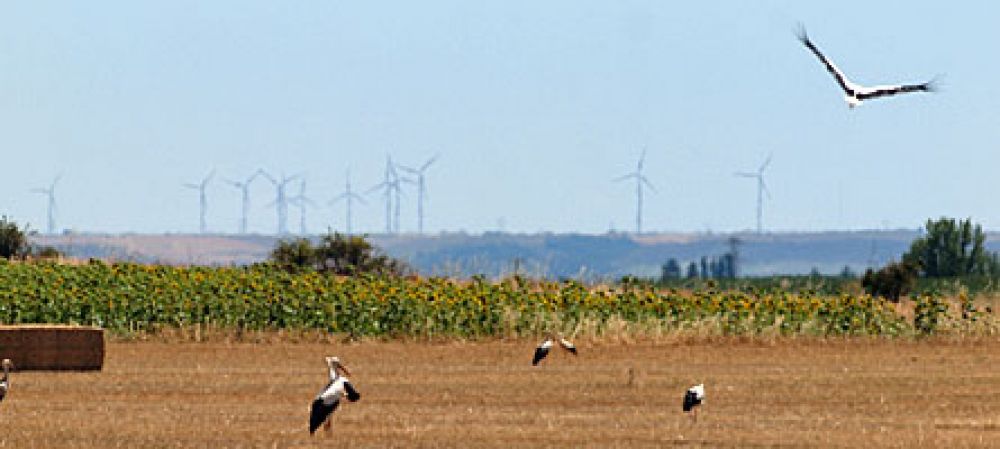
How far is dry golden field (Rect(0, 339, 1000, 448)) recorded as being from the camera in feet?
98.2

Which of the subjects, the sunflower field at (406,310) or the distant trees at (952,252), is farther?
the distant trees at (952,252)

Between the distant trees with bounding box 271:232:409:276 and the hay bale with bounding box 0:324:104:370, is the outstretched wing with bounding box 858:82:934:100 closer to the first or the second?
the hay bale with bounding box 0:324:104:370

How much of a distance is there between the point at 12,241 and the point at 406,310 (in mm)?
28449

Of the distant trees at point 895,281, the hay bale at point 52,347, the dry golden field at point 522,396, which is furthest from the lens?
the distant trees at point 895,281

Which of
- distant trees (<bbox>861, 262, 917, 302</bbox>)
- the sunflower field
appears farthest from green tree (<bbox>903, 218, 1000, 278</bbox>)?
the sunflower field

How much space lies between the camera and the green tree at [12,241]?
266ft

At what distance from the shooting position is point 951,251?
108562 millimetres

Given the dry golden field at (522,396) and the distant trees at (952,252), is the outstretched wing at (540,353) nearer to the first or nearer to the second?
the dry golden field at (522,396)

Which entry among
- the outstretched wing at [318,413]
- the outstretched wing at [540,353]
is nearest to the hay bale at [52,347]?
the outstretched wing at [540,353]

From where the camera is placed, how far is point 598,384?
134 ft

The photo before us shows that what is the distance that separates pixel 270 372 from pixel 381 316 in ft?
41.9

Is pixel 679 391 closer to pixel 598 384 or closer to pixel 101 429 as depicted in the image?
pixel 598 384

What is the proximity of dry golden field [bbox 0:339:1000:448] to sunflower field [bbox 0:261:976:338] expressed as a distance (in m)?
1.51

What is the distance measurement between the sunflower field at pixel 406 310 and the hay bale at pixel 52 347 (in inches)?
468
